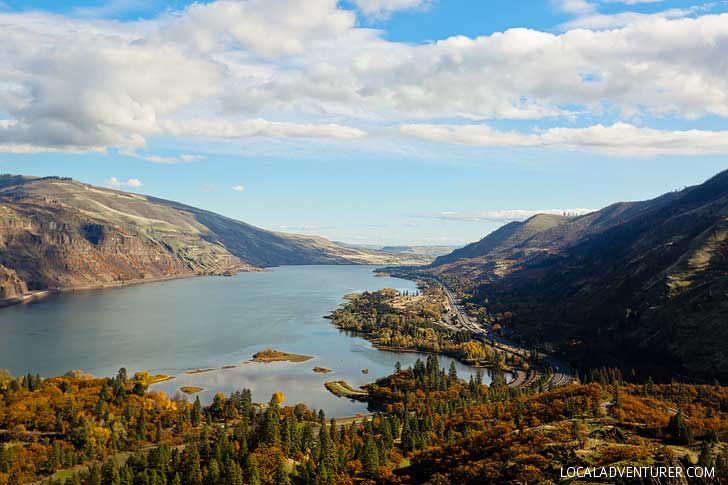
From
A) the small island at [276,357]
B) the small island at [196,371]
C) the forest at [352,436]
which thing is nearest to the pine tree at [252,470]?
the forest at [352,436]

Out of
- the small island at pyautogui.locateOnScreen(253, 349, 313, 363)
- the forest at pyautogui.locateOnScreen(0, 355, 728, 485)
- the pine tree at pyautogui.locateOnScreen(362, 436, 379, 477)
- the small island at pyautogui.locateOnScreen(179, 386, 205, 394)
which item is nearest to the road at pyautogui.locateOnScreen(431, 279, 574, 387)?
the forest at pyautogui.locateOnScreen(0, 355, 728, 485)

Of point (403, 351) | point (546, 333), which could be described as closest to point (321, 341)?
point (403, 351)

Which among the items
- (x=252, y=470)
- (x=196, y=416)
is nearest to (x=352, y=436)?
(x=252, y=470)

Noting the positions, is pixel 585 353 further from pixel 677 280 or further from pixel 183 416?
pixel 183 416

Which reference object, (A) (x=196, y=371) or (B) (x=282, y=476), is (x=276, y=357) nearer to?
(A) (x=196, y=371)

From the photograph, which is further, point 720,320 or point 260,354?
point 260,354

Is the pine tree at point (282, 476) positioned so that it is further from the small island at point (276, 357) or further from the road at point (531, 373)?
the small island at point (276, 357)

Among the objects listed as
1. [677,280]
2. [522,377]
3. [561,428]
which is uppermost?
[677,280]

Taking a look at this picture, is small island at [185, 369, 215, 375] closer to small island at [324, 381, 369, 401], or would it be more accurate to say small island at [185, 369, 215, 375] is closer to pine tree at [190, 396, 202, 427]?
small island at [324, 381, 369, 401]
